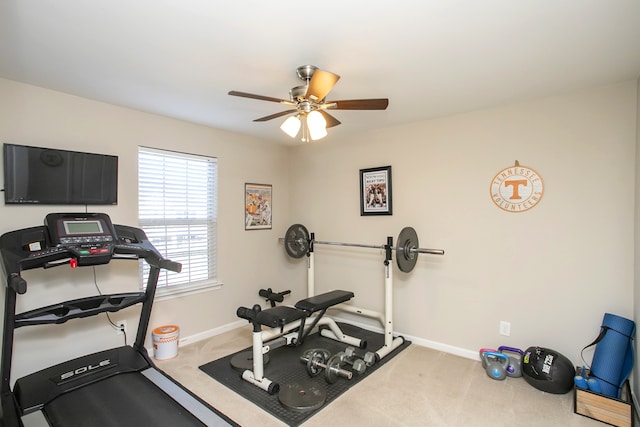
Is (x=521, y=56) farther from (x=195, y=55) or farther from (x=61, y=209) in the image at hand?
(x=61, y=209)

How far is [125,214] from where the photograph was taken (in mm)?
2748

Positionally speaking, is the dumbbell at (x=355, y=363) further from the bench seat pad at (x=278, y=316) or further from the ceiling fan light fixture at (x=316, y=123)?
the ceiling fan light fixture at (x=316, y=123)

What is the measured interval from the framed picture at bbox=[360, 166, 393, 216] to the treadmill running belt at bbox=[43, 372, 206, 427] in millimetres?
2468

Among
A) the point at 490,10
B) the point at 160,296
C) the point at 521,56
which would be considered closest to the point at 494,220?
the point at 521,56

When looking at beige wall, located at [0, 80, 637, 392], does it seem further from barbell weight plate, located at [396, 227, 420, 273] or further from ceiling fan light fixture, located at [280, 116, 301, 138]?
ceiling fan light fixture, located at [280, 116, 301, 138]

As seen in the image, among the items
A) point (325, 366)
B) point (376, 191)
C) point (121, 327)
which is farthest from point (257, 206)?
point (325, 366)

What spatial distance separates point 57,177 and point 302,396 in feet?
7.77

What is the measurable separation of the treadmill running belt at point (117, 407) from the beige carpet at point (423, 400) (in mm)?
404

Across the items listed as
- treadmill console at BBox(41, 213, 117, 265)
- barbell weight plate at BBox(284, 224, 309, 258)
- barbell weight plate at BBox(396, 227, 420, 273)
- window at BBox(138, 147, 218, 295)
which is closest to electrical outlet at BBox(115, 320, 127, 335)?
window at BBox(138, 147, 218, 295)

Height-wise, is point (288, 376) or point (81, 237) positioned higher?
point (81, 237)

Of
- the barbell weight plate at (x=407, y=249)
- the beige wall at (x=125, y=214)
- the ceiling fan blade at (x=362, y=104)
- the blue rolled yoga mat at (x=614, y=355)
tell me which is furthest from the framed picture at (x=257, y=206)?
the blue rolled yoga mat at (x=614, y=355)

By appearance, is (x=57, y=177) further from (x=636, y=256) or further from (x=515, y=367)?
(x=636, y=256)

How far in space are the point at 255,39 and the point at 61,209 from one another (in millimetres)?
1960

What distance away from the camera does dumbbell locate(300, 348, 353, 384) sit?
7.94ft
